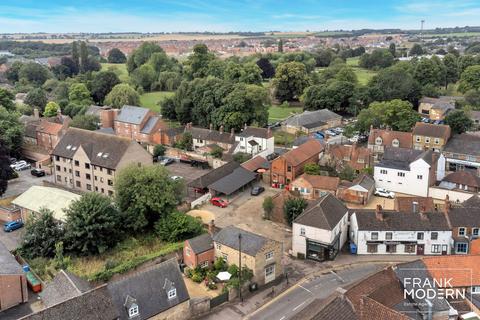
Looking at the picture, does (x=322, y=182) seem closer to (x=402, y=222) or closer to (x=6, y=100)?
(x=402, y=222)

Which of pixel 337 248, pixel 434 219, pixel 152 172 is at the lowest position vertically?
pixel 337 248

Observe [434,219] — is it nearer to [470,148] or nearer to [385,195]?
[385,195]

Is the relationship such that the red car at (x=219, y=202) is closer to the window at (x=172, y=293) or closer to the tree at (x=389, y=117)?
the window at (x=172, y=293)

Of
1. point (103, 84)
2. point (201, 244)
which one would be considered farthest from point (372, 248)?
point (103, 84)

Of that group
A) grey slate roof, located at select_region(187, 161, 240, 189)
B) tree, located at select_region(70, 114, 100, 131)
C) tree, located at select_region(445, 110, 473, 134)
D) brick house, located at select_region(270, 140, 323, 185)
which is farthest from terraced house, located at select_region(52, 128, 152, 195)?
tree, located at select_region(445, 110, 473, 134)

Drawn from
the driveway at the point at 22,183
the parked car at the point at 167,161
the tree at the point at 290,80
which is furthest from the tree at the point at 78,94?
the tree at the point at 290,80

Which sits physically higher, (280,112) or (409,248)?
(280,112)

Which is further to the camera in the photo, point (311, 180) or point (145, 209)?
point (311, 180)

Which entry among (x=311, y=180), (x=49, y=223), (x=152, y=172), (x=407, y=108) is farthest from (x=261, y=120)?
(x=49, y=223)
